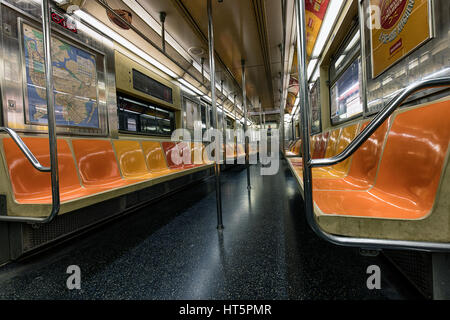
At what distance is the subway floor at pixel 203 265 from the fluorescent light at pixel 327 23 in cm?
264

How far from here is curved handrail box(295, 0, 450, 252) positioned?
0.58 m

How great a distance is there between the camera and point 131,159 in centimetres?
248

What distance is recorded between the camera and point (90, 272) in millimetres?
1142

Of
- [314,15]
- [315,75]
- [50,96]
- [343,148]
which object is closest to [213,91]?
[50,96]

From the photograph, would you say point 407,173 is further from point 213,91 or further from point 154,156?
point 154,156

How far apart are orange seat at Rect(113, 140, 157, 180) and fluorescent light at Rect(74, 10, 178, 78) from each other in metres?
1.63

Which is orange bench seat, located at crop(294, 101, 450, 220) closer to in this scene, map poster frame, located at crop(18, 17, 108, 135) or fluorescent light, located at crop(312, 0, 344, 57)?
fluorescent light, located at crop(312, 0, 344, 57)

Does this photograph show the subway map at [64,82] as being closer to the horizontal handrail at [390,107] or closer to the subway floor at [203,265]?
the subway floor at [203,265]

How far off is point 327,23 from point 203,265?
3.40 metres

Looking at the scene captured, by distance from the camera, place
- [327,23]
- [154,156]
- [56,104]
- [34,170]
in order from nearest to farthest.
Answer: [34,170], [56,104], [327,23], [154,156]

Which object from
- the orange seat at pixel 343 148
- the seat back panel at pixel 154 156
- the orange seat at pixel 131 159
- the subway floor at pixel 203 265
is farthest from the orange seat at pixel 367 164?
the seat back panel at pixel 154 156

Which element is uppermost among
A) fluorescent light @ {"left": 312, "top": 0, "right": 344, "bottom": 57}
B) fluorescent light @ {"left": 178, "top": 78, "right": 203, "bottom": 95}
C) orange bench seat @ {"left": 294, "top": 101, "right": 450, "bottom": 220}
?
fluorescent light @ {"left": 178, "top": 78, "right": 203, "bottom": 95}

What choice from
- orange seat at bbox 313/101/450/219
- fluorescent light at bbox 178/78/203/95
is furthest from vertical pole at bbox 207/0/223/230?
fluorescent light at bbox 178/78/203/95
